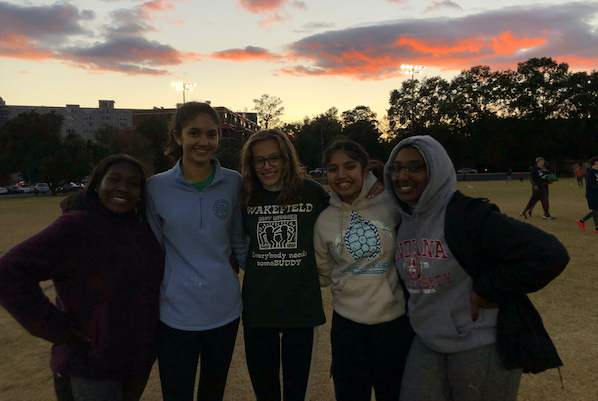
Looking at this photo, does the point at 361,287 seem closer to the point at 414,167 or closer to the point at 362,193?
the point at 362,193

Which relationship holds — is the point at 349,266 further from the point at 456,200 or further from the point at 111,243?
the point at 111,243

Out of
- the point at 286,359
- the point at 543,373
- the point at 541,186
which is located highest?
the point at 541,186

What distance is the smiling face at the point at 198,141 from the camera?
8.32ft

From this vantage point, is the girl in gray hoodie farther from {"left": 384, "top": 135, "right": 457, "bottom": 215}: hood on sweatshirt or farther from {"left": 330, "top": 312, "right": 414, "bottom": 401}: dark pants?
{"left": 330, "top": 312, "right": 414, "bottom": 401}: dark pants

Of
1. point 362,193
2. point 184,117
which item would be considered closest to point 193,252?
point 184,117

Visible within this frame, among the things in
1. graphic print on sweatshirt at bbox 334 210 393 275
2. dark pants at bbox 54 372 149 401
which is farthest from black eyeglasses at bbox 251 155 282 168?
dark pants at bbox 54 372 149 401

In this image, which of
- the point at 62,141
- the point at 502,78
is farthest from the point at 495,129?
the point at 62,141

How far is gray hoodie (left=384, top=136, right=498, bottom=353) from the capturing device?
191 cm

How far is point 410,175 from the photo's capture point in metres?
2.17

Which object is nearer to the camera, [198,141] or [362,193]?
[198,141]

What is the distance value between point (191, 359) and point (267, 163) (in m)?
1.40

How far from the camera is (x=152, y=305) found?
88.0 inches

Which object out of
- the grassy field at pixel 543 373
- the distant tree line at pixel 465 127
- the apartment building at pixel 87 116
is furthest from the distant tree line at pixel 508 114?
the apartment building at pixel 87 116

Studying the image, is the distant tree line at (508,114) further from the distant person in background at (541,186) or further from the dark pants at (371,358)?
the dark pants at (371,358)
